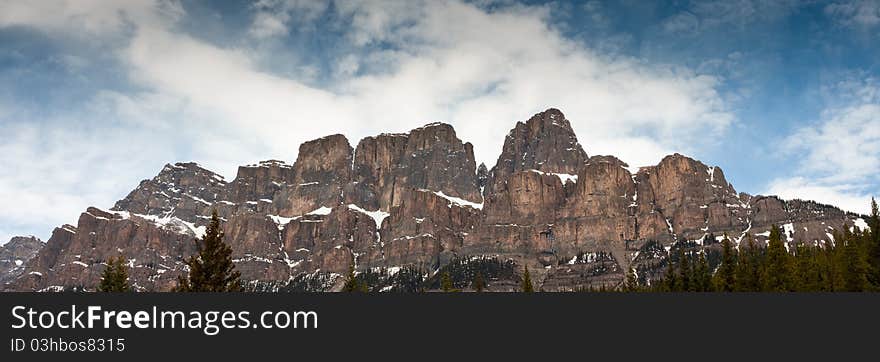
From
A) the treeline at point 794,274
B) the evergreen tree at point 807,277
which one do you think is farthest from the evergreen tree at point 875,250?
the evergreen tree at point 807,277

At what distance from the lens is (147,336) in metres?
23.9

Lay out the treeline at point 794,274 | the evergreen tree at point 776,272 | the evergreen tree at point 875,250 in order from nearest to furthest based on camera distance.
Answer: the evergreen tree at point 875,250 < the evergreen tree at point 776,272 < the treeline at point 794,274

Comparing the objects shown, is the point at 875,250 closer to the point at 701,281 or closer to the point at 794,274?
the point at 794,274

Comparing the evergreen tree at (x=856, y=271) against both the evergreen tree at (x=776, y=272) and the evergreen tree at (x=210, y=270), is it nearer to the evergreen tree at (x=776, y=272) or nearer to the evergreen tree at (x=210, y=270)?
the evergreen tree at (x=776, y=272)

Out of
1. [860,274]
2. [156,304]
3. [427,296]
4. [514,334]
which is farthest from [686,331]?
[860,274]

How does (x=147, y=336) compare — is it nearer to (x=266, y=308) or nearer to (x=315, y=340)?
(x=266, y=308)

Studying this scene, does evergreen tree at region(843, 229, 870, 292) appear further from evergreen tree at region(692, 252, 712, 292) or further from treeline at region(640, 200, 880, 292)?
evergreen tree at region(692, 252, 712, 292)

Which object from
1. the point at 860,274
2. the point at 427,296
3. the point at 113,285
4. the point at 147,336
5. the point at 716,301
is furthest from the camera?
the point at 860,274

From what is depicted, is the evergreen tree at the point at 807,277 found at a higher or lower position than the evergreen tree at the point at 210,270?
lower

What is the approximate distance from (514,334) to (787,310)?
11.8m

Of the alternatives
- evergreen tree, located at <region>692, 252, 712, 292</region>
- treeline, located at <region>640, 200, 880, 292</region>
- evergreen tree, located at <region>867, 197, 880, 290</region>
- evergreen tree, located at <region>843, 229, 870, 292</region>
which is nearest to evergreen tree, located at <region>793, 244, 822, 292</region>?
treeline, located at <region>640, 200, 880, 292</region>

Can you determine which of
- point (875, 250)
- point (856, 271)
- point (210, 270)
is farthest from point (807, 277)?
point (210, 270)

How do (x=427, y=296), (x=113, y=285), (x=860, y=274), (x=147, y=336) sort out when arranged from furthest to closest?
(x=860, y=274), (x=113, y=285), (x=427, y=296), (x=147, y=336)

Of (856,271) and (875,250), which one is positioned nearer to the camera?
(856,271)
